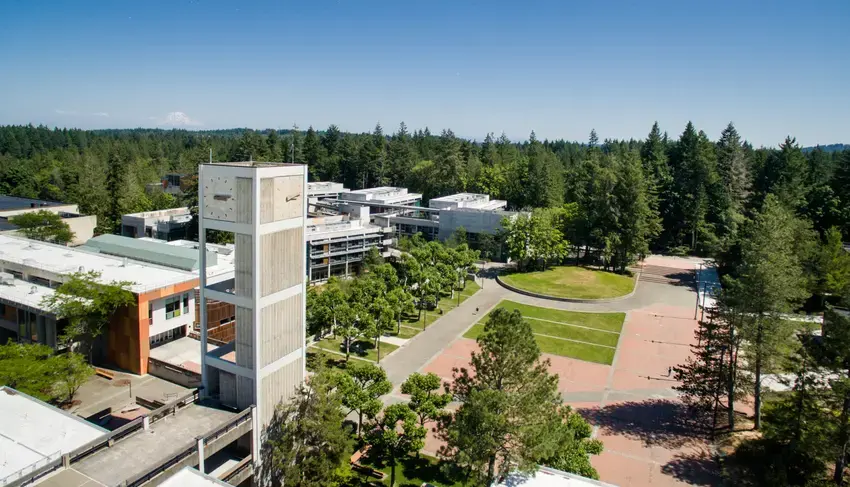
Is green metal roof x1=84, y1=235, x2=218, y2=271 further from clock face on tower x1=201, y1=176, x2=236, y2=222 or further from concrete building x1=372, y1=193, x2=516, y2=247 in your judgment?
concrete building x1=372, y1=193, x2=516, y2=247

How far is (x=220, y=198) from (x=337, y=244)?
32246 mm

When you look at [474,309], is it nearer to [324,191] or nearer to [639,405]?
[639,405]

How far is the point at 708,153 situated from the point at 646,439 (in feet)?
192

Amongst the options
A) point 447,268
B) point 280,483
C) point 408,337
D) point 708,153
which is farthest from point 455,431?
point 708,153

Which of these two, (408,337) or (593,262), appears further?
(593,262)

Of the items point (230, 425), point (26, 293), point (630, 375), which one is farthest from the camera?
point (630, 375)

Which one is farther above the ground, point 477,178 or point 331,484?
point 477,178

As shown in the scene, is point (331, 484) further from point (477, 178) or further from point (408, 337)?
point (477, 178)

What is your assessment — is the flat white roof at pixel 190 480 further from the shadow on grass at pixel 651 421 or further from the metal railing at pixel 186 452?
the shadow on grass at pixel 651 421

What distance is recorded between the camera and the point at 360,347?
3553 cm

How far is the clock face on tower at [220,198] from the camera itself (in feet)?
63.0

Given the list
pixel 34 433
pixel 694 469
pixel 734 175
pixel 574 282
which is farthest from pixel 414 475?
pixel 734 175

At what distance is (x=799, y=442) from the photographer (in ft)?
65.8

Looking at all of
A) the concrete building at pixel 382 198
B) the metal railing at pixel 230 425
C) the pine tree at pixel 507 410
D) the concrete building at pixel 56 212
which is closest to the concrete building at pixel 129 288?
the metal railing at pixel 230 425
